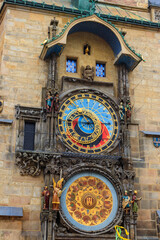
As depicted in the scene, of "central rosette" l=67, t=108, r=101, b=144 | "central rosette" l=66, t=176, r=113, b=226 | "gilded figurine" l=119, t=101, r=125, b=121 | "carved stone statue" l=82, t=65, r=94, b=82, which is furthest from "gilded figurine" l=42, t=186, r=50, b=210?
"carved stone statue" l=82, t=65, r=94, b=82

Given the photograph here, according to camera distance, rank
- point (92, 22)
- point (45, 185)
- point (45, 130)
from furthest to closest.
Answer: point (92, 22) → point (45, 130) → point (45, 185)

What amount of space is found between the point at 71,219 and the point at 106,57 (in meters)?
5.75

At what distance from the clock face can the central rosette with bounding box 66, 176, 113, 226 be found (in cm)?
103

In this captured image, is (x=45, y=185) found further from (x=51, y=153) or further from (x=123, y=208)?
(x=123, y=208)

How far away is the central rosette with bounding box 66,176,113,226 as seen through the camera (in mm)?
12453

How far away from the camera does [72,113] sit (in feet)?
44.4

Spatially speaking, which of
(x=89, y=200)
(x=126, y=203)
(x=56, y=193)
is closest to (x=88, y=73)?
(x=89, y=200)

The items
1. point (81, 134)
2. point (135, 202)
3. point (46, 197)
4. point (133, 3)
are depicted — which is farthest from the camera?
point (133, 3)

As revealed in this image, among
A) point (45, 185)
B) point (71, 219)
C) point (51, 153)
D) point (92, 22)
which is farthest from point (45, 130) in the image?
point (92, 22)

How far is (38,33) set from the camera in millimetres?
14344

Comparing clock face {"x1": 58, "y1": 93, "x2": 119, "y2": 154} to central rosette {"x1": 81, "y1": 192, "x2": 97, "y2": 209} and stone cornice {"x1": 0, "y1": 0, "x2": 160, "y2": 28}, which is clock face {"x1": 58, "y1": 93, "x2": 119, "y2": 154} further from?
stone cornice {"x1": 0, "y1": 0, "x2": 160, "y2": 28}

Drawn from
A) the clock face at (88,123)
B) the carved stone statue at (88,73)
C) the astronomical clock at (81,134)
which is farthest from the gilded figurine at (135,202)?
the carved stone statue at (88,73)

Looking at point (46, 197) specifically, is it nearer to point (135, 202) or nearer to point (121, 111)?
point (135, 202)

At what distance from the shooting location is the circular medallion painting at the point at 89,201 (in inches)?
488
